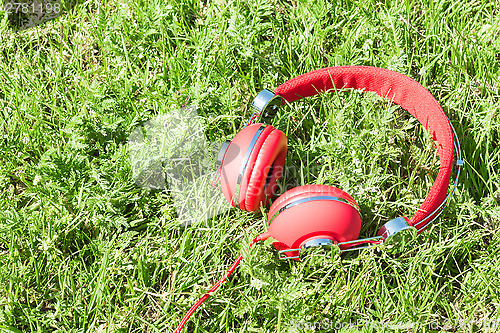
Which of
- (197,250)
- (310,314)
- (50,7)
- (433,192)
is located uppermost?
(50,7)

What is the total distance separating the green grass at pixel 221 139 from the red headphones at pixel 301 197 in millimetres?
218

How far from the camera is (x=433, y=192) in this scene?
2.82 meters

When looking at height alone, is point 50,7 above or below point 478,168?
above

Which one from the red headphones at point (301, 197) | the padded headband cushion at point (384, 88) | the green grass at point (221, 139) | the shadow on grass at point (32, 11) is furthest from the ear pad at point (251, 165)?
the shadow on grass at point (32, 11)

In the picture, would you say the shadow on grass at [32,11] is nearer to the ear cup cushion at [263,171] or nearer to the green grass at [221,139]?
the green grass at [221,139]

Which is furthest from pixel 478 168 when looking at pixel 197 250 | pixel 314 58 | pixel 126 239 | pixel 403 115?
pixel 126 239

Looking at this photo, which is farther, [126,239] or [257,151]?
[126,239]

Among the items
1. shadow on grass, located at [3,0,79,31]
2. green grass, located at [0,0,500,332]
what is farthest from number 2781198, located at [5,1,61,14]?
green grass, located at [0,0,500,332]

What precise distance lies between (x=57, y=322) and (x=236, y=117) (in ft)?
5.90

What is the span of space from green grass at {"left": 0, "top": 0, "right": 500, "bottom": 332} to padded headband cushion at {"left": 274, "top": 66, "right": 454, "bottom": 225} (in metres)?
0.12

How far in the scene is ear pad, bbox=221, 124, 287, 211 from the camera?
9.32ft

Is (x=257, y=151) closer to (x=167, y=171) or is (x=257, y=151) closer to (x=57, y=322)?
(x=167, y=171)

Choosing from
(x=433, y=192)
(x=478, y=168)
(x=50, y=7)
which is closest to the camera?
A: (x=433, y=192)

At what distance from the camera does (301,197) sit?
2.77 metres
